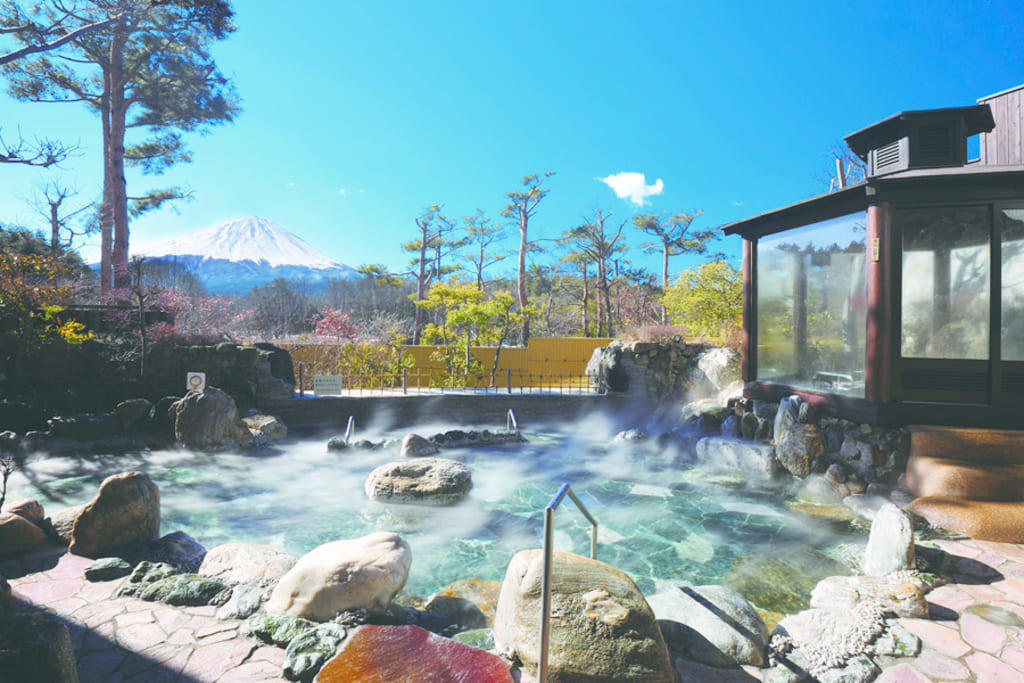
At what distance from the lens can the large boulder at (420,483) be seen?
6.02 m

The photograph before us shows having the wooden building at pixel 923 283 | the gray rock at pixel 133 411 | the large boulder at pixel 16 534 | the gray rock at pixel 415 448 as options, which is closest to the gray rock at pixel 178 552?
the large boulder at pixel 16 534

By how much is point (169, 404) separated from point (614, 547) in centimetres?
871

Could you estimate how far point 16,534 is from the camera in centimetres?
374

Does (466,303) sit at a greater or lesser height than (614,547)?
greater

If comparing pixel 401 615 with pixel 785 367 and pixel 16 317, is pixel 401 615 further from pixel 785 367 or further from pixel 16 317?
pixel 16 317

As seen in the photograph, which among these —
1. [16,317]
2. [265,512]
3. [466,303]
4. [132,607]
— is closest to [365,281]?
[466,303]

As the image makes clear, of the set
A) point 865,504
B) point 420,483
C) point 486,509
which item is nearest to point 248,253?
point 420,483

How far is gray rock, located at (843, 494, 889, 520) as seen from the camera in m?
5.19

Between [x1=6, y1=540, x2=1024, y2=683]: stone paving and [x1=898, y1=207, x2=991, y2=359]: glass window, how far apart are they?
9.53 feet

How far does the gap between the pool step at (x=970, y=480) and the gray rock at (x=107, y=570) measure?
22.4 feet

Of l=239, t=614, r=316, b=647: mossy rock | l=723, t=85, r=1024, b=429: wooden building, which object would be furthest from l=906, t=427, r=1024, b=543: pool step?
l=239, t=614, r=316, b=647: mossy rock

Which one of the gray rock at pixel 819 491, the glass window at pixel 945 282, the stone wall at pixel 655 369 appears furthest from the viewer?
the stone wall at pixel 655 369

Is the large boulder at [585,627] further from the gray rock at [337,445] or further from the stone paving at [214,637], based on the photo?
the gray rock at [337,445]

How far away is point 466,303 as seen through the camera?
14883 millimetres
